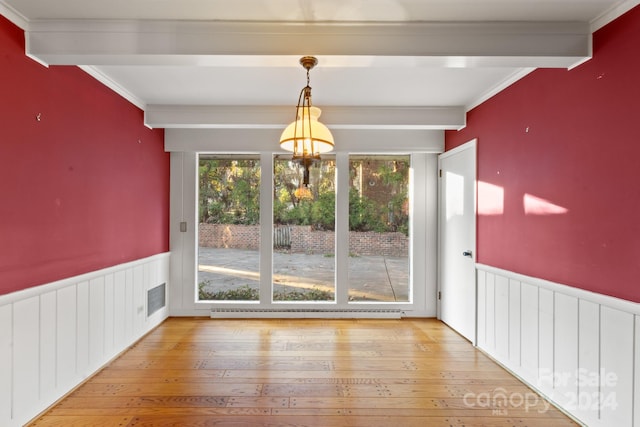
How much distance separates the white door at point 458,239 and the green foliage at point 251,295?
140 cm

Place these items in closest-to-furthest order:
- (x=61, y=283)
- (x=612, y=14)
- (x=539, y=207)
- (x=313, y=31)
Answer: (x=612, y=14) → (x=313, y=31) → (x=61, y=283) → (x=539, y=207)

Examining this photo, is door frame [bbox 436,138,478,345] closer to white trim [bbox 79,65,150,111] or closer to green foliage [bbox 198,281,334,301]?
green foliage [bbox 198,281,334,301]

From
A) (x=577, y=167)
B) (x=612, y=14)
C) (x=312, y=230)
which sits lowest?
(x=312, y=230)

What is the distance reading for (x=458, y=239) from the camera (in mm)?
3764

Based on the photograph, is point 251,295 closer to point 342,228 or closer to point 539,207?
point 342,228

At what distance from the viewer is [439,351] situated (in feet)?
10.6

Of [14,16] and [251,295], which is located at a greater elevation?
[14,16]

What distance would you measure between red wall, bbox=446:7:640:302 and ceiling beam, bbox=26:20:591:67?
0.25 m

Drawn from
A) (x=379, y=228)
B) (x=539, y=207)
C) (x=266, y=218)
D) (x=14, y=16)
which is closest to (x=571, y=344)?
(x=539, y=207)

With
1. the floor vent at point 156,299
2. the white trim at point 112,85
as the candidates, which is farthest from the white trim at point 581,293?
the white trim at point 112,85

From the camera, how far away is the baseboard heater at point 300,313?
4176mm

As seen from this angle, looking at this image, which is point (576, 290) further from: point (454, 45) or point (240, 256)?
point (240, 256)

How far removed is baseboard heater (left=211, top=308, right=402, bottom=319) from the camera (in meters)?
4.18

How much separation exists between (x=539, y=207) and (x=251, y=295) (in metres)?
3.20
